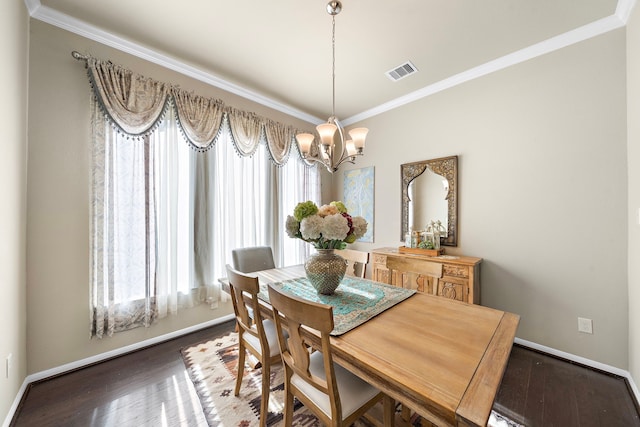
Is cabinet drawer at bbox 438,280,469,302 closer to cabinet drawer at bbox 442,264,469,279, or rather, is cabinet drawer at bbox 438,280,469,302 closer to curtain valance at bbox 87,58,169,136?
cabinet drawer at bbox 442,264,469,279

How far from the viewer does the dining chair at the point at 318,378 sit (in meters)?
0.95

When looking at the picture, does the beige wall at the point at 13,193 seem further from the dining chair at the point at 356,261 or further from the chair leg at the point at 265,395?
the dining chair at the point at 356,261

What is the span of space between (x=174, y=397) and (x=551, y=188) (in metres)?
3.53

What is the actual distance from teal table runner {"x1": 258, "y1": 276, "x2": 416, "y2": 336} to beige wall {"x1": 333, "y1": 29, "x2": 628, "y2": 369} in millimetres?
1560

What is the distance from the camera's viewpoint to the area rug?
151 cm

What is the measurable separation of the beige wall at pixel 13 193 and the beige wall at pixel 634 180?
13.2 ft

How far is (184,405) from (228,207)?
186 cm

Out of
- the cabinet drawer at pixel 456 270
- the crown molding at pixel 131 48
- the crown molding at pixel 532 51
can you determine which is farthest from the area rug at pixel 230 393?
the crown molding at pixel 532 51

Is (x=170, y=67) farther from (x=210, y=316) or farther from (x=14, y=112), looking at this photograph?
(x=210, y=316)

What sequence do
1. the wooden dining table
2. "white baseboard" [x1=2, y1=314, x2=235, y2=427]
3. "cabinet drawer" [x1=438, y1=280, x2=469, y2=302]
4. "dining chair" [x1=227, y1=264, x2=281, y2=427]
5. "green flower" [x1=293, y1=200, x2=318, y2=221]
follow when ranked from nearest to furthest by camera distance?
the wooden dining table
"dining chair" [x1=227, y1=264, x2=281, y2=427]
"green flower" [x1=293, y1=200, x2=318, y2=221]
"white baseboard" [x1=2, y1=314, x2=235, y2=427]
"cabinet drawer" [x1=438, y1=280, x2=469, y2=302]

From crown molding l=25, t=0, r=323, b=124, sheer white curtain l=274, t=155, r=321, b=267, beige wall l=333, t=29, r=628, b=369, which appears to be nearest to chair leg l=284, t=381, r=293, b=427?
sheer white curtain l=274, t=155, r=321, b=267

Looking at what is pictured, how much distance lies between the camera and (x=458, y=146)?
277 centimetres

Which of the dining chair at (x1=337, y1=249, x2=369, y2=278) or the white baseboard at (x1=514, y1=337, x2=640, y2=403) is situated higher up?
the dining chair at (x1=337, y1=249, x2=369, y2=278)

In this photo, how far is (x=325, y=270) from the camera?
1.51 m
